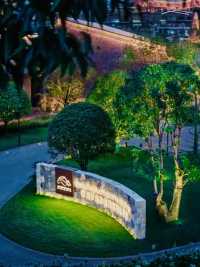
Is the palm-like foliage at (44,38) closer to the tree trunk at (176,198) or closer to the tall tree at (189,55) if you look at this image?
the tree trunk at (176,198)

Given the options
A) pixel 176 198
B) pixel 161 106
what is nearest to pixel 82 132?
pixel 161 106

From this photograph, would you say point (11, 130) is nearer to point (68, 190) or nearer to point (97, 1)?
point (68, 190)

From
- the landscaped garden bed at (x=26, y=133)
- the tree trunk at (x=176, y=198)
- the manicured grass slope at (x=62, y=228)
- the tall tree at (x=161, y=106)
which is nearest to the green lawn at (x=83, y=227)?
the manicured grass slope at (x=62, y=228)

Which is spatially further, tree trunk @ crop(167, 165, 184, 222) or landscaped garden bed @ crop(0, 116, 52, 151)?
landscaped garden bed @ crop(0, 116, 52, 151)

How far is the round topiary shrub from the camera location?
18.0 m

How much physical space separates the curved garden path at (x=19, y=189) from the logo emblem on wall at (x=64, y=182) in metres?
1.69

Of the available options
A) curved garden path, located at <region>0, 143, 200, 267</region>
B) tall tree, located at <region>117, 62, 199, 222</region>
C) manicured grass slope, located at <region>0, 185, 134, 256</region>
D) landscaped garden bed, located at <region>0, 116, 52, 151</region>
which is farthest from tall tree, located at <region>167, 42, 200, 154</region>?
landscaped garden bed, located at <region>0, 116, 52, 151</region>

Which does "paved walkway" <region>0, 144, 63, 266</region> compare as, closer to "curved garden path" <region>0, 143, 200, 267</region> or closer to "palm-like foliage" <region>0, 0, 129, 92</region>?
"curved garden path" <region>0, 143, 200, 267</region>

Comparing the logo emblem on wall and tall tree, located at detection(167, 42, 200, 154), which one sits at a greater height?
tall tree, located at detection(167, 42, 200, 154)

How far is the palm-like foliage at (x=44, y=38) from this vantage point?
12.8 feet

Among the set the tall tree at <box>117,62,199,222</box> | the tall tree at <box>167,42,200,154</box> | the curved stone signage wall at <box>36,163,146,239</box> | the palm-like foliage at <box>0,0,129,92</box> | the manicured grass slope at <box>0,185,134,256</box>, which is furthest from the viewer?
the tall tree at <box>167,42,200,154</box>

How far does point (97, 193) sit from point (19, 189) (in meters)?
3.66

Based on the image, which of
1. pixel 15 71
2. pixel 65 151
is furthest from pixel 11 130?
pixel 15 71

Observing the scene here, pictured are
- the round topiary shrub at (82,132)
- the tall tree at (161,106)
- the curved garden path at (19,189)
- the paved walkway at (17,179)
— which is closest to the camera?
the curved garden path at (19,189)
